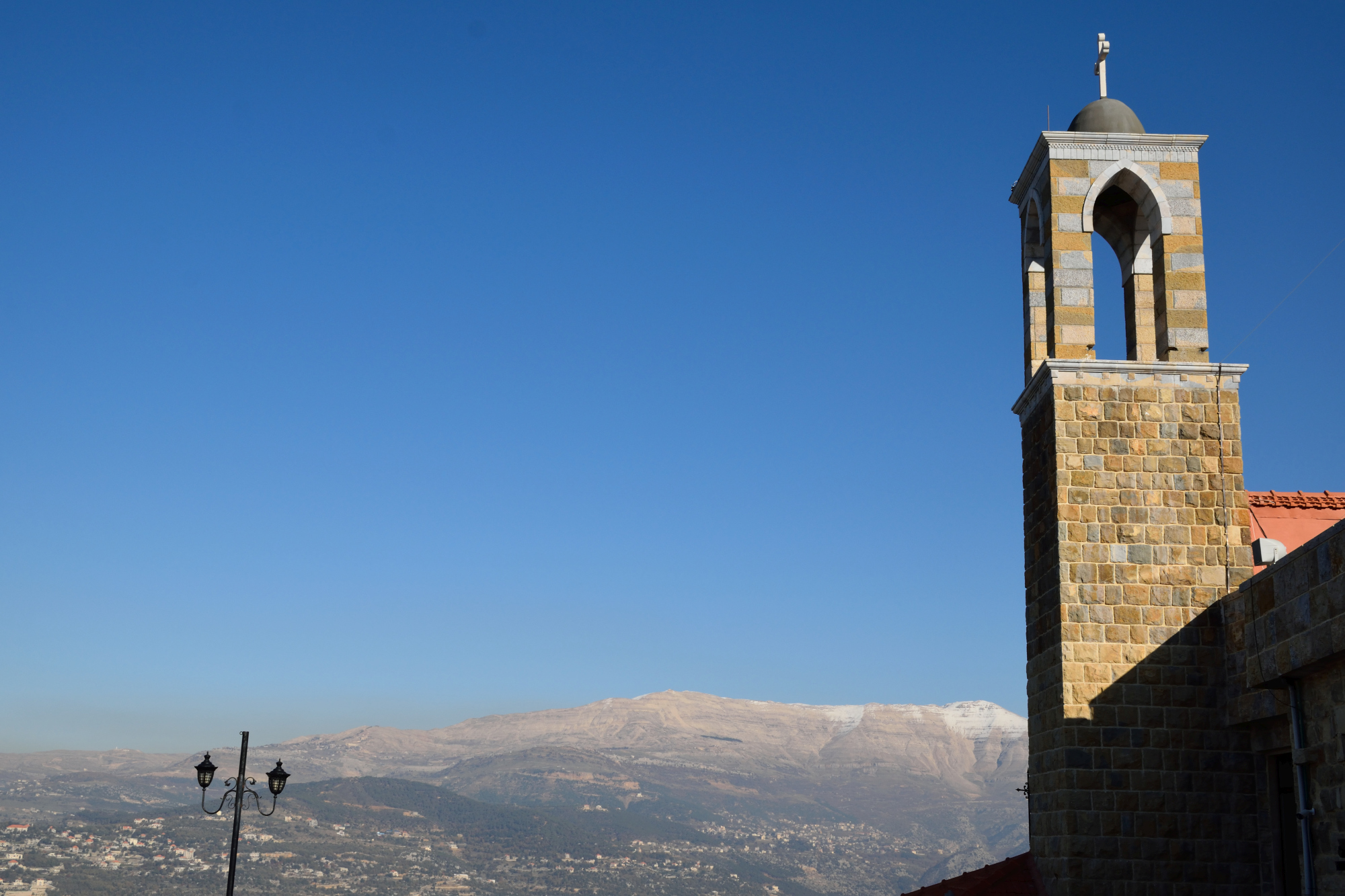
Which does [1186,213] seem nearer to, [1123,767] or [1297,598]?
[1297,598]

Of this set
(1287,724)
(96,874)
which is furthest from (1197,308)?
(96,874)

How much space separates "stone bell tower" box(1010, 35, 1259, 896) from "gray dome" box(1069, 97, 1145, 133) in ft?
0.08

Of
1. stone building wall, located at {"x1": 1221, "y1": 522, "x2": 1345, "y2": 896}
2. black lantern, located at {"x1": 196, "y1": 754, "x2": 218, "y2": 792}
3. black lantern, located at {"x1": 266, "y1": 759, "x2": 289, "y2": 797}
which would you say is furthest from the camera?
black lantern, located at {"x1": 196, "y1": 754, "x2": 218, "y2": 792}

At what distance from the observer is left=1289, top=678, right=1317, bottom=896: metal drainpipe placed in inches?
468

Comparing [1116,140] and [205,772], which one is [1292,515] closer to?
[1116,140]

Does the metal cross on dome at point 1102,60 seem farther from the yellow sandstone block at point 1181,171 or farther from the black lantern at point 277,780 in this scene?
the black lantern at point 277,780

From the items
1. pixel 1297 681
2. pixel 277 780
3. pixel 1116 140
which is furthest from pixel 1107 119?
pixel 277 780

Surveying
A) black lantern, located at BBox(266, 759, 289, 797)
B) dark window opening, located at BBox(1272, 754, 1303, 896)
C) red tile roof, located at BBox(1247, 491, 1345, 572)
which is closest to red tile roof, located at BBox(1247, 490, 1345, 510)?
red tile roof, located at BBox(1247, 491, 1345, 572)

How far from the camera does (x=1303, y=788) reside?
12.0 metres

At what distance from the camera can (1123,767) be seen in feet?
45.8

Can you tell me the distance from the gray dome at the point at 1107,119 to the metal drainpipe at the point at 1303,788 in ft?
24.0

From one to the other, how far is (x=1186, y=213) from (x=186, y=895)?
7935 inches

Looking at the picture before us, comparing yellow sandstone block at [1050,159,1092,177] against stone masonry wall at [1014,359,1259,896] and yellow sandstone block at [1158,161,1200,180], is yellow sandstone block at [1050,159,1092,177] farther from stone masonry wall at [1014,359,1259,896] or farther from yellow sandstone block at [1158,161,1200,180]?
stone masonry wall at [1014,359,1259,896]

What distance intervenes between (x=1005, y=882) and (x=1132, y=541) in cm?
422
